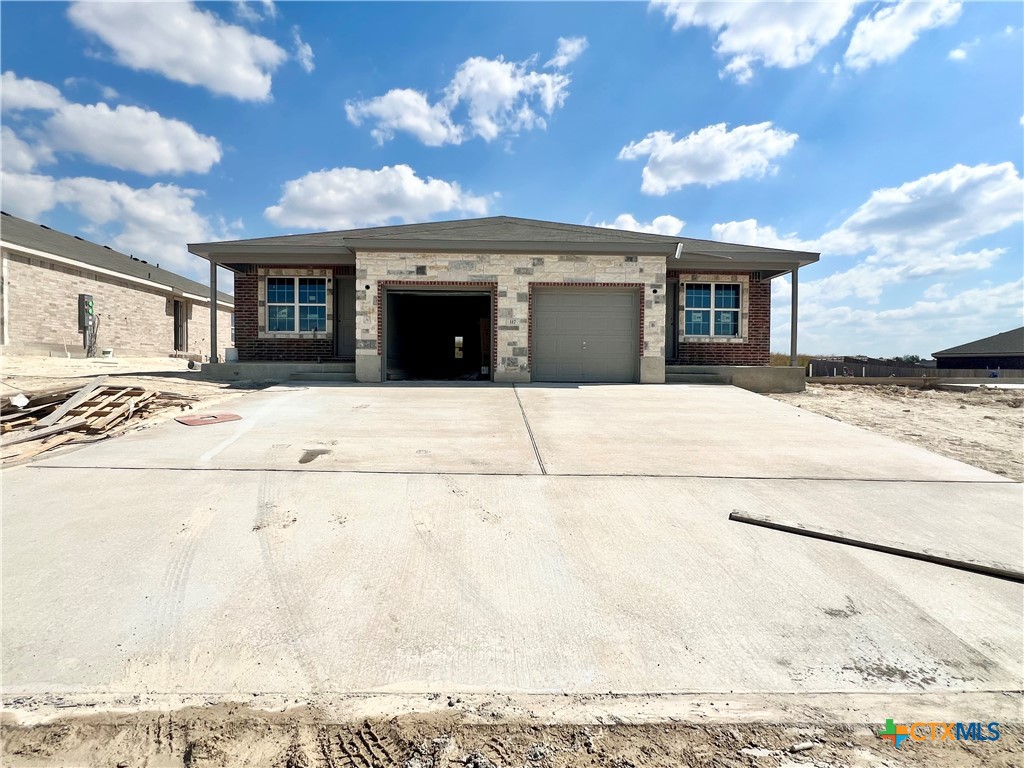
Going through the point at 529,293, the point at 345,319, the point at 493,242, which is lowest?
the point at 345,319

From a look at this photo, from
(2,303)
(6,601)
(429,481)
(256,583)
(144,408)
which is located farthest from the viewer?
(2,303)

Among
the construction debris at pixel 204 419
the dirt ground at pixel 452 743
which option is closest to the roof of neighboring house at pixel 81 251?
the construction debris at pixel 204 419

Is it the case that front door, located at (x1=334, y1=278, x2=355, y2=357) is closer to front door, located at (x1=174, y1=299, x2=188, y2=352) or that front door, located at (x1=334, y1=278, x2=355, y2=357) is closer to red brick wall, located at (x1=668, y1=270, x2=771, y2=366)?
red brick wall, located at (x1=668, y1=270, x2=771, y2=366)

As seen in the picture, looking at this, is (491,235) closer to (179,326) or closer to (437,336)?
(437,336)

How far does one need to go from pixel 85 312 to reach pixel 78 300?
0.59m

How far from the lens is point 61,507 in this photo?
4.14m

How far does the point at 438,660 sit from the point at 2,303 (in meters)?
25.7

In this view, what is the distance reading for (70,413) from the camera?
761 cm

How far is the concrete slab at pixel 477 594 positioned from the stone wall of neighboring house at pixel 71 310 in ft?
70.1

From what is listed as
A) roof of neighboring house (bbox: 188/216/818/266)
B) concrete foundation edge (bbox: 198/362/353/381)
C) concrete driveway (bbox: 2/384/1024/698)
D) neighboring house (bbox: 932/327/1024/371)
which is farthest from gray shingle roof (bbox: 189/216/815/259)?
neighboring house (bbox: 932/327/1024/371)

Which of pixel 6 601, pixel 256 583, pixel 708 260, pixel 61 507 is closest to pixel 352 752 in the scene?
pixel 256 583

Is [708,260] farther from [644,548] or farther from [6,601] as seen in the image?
[6,601]

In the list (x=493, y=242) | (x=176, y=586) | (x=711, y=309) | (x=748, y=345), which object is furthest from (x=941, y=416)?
(x=176, y=586)

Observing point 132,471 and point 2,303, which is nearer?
point 132,471
